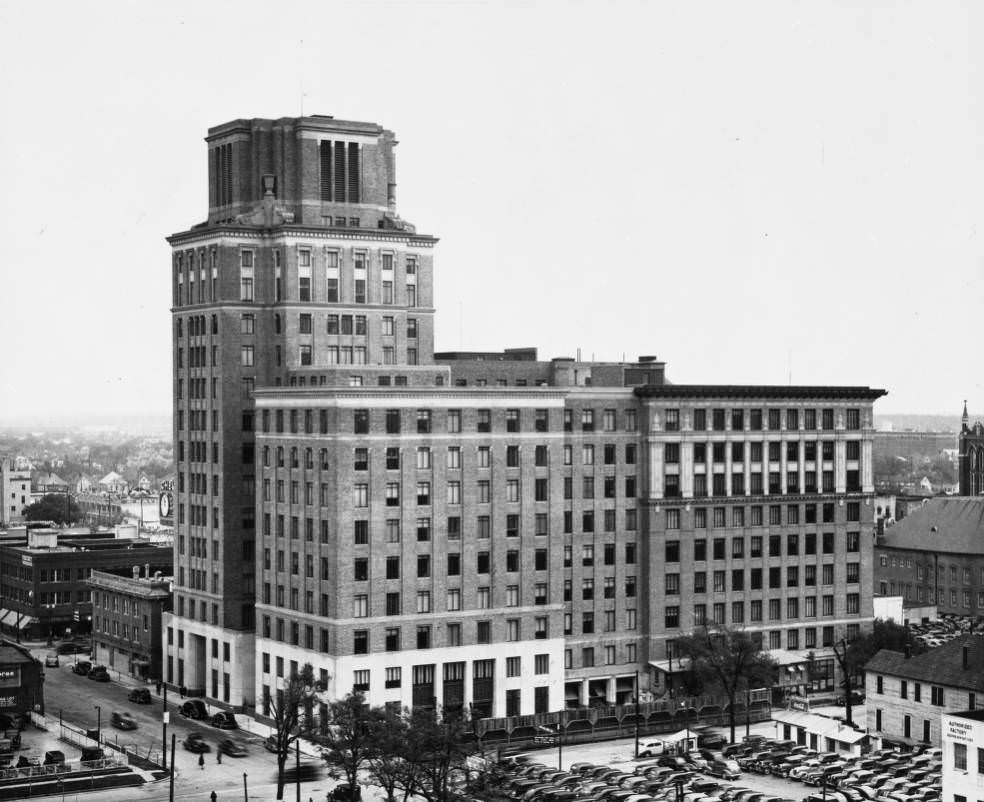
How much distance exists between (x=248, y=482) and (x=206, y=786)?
124 feet

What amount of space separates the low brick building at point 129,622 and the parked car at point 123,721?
70.2 ft

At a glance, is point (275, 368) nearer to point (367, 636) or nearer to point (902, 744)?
point (367, 636)

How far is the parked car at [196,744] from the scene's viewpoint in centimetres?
12988

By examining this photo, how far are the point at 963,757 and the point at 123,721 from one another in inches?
2785

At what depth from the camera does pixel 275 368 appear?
490 feet

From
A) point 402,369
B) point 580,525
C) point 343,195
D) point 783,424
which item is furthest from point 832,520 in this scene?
point 343,195

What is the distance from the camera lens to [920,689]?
432ft

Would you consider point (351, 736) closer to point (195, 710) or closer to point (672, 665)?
point (195, 710)

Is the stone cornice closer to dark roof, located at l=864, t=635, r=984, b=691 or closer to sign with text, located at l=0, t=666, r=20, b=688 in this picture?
sign with text, located at l=0, t=666, r=20, b=688

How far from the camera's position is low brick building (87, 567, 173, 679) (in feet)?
545

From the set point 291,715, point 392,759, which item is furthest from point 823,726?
point 291,715

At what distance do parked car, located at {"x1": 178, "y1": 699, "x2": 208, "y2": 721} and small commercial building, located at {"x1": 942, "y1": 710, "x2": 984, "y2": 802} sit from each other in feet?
216

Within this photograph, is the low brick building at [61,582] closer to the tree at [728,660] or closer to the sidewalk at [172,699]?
the sidewalk at [172,699]

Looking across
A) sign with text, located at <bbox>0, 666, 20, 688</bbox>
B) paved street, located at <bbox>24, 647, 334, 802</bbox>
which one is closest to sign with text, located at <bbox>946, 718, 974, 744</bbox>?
paved street, located at <bbox>24, 647, 334, 802</bbox>
